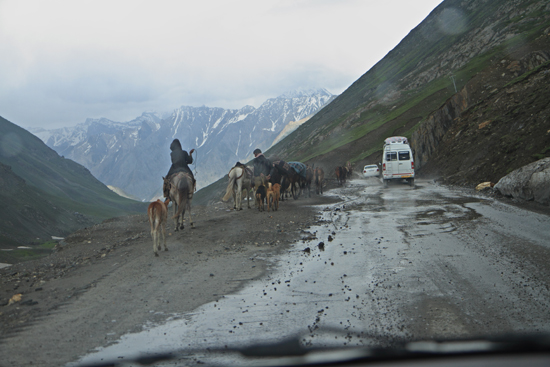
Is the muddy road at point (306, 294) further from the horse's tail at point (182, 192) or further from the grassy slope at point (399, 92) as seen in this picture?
the grassy slope at point (399, 92)

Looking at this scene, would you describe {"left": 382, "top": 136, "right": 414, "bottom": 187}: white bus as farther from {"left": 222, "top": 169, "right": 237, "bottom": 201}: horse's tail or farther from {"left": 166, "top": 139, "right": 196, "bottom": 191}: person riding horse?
Result: {"left": 166, "top": 139, "right": 196, "bottom": 191}: person riding horse

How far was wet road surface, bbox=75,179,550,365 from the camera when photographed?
452 centimetres

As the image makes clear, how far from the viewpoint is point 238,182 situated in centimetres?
2020

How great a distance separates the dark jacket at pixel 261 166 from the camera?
21.2 metres

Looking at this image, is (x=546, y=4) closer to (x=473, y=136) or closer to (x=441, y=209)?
(x=473, y=136)

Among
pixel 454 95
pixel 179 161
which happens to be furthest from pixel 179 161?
pixel 454 95

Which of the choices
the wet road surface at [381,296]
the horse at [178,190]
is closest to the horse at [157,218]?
the wet road surface at [381,296]

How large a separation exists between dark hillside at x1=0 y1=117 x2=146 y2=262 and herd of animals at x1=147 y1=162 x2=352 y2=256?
26.3 meters

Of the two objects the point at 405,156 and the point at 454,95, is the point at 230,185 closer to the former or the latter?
the point at 405,156

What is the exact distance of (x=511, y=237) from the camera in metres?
9.29

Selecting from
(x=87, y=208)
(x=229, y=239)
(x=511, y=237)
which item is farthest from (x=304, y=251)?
(x=87, y=208)

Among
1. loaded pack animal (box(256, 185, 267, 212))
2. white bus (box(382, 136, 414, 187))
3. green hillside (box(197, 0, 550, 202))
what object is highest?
green hillside (box(197, 0, 550, 202))

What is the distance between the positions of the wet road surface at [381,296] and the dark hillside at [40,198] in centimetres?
3709

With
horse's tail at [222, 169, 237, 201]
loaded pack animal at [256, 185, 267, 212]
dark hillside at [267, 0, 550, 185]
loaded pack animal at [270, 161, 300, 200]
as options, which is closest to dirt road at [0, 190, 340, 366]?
loaded pack animal at [256, 185, 267, 212]
